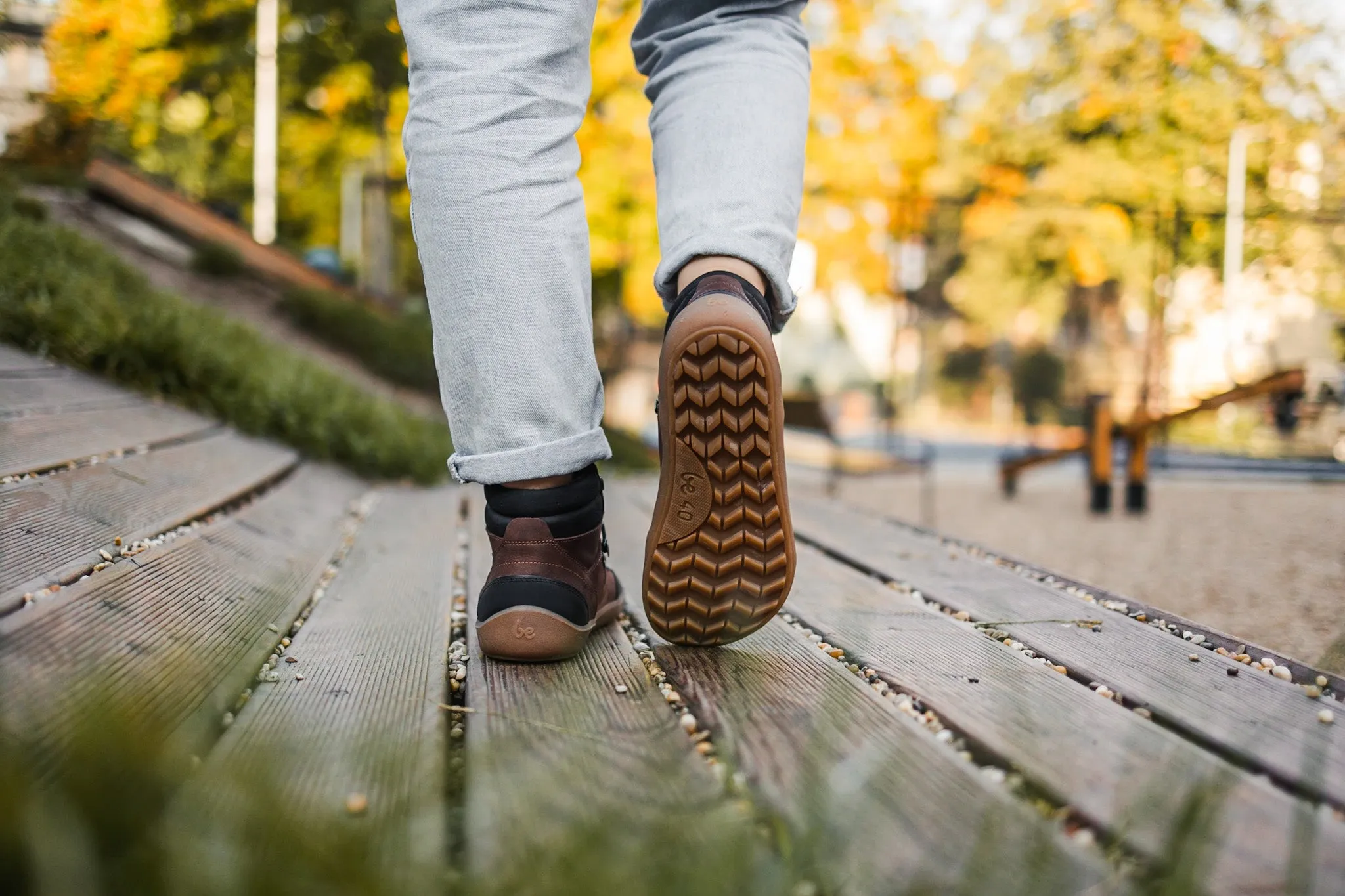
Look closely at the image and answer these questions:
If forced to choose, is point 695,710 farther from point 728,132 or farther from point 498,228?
point 728,132

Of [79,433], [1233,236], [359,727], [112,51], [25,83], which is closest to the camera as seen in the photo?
[359,727]

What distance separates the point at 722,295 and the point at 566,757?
55 cm

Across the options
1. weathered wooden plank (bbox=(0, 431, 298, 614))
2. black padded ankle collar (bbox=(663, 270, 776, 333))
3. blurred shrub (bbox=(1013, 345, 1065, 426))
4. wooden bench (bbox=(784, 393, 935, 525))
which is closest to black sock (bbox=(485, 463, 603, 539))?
black padded ankle collar (bbox=(663, 270, 776, 333))

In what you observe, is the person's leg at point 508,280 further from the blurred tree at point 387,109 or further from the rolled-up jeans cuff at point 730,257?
the blurred tree at point 387,109

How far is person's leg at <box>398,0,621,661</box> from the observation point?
45.6 inches

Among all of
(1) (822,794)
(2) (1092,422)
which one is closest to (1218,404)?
(2) (1092,422)

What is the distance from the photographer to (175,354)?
298cm

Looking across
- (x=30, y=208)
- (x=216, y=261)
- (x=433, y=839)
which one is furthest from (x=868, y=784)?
(x=216, y=261)

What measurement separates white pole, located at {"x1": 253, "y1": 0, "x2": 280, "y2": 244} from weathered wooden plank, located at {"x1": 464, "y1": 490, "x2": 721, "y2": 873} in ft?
29.3

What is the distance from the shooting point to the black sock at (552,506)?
1.19 metres

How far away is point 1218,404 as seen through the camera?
20.3 feet

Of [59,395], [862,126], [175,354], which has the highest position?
[862,126]

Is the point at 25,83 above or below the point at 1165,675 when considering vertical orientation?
above

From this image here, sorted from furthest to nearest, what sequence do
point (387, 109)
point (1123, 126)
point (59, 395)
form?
1. point (1123, 126)
2. point (387, 109)
3. point (59, 395)
